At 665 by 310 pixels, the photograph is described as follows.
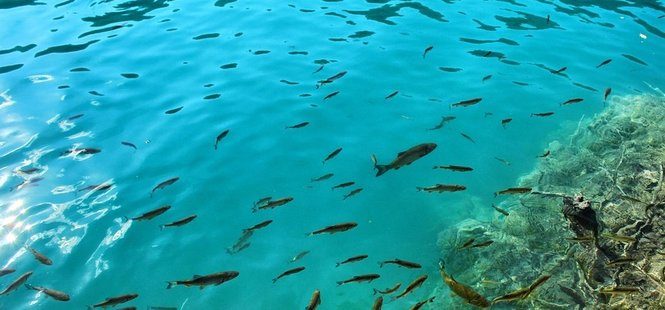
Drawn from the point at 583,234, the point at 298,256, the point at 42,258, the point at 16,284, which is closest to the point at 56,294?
the point at 16,284

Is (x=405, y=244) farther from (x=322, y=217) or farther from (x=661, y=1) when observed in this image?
(x=661, y=1)

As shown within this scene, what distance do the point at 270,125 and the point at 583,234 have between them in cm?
599

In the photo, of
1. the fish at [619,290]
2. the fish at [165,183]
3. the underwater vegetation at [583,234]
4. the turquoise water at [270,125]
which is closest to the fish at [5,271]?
the turquoise water at [270,125]

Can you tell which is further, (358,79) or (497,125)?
(358,79)

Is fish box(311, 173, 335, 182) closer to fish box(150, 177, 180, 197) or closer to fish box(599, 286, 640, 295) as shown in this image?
fish box(150, 177, 180, 197)

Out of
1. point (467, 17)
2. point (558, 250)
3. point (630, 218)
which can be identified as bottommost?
point (558, 250)

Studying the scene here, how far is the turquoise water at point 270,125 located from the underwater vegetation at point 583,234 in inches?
19.7

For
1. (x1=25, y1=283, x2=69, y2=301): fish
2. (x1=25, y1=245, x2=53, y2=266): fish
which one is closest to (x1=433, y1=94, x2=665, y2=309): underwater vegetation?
(x1=25, y1=283, x2=69, y2=301): fish

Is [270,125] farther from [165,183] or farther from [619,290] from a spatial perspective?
[619,290]

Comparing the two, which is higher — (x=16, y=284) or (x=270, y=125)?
(x=270, y=125)

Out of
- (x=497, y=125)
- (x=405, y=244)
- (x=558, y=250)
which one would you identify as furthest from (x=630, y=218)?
(x=497, y=125)

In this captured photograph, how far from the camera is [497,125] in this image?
358 inches

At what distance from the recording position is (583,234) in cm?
493

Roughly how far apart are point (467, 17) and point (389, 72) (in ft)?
15.1
